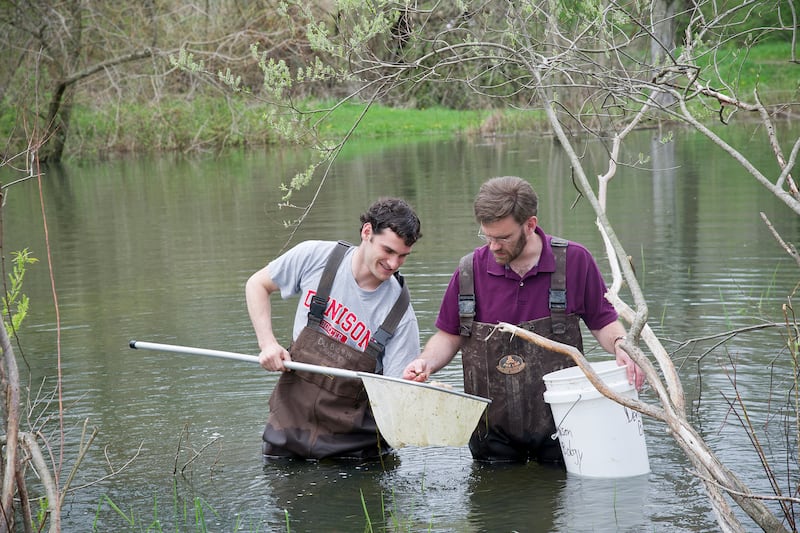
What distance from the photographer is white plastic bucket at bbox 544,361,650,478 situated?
14.5 ft

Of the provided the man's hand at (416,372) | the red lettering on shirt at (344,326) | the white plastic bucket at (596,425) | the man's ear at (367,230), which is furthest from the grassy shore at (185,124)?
the white plastic bucket at (596,425)

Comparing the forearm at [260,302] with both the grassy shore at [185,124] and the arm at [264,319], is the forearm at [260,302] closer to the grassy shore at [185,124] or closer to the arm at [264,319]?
the arm at [264,319]

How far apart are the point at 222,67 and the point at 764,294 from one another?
18.3 metres

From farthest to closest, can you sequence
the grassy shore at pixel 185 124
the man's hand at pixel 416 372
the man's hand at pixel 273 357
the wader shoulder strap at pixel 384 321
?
the grassy shore at pixel 185 124
the wader shoulder strap at pixel 384 321
the man's hand at pixel 273 357
the man's hand at pixel 416 372

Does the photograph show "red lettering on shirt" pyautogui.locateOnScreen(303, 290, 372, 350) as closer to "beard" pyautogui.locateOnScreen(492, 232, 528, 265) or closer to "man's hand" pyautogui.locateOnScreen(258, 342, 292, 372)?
"man's hand" pyautogui.locateOnScreen(258, 342, 292, 372)

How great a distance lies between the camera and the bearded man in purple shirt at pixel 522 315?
4781mm

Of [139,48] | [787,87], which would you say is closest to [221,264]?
[139,48]

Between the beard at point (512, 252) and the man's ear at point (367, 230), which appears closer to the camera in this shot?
the beard at point (512, 252)

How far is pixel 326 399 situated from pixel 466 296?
0.86 meters

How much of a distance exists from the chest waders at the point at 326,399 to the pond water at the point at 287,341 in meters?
0.11

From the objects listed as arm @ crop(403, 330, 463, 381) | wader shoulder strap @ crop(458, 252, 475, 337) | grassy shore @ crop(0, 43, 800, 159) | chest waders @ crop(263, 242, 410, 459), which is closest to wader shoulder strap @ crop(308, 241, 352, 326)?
chest waders @ crop(263, 242, 410, 459)

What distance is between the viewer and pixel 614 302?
4062mm

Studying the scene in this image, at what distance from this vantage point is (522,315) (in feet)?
15.8

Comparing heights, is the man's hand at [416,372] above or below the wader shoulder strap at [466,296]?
below
